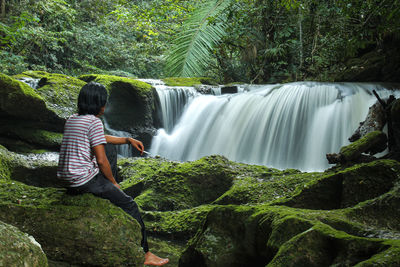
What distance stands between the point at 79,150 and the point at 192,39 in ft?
10.5

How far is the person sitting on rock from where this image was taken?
2.97 meters

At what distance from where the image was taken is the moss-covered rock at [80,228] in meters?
2.81

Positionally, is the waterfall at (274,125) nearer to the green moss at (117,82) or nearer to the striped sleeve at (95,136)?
the green moss at (117,82)

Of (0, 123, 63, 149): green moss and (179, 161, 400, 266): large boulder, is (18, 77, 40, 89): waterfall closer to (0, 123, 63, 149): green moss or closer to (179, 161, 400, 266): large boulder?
(0, 123, 63, 149): green moss

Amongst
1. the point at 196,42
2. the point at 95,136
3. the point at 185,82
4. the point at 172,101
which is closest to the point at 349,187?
the point at 95,136

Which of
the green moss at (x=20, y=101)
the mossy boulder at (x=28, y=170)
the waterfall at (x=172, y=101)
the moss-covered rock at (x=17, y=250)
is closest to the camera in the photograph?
the moss-covered rock at (x=17, y=250)

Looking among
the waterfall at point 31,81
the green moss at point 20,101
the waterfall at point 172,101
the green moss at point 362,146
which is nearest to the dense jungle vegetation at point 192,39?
the waterfall at point 31,81

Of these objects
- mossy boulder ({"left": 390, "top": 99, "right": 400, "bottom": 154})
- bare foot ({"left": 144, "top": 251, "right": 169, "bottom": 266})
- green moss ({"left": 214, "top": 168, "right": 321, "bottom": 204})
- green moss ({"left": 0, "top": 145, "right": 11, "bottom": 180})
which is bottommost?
bare foot ({"left": 144, "top": 251, "right": 169, "bottom": 266})

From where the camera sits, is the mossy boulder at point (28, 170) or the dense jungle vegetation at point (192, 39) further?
the dense jungle vegetation at point (192, 39)

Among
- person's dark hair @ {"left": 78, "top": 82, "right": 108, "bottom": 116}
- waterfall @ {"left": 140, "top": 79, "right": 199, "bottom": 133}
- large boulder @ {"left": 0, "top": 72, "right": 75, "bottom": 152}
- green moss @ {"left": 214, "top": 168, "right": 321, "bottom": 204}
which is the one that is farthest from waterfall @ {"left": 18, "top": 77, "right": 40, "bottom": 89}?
person's dark hair @ {"left": 78, "top": 82, "right": 108, "bottom": 116}

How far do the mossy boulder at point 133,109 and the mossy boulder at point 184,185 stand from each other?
482 centimetres

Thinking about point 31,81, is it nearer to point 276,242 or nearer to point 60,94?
point 60,94

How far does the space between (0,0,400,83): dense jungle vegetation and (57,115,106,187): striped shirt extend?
269 centimetres

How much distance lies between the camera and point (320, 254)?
2271 mm
